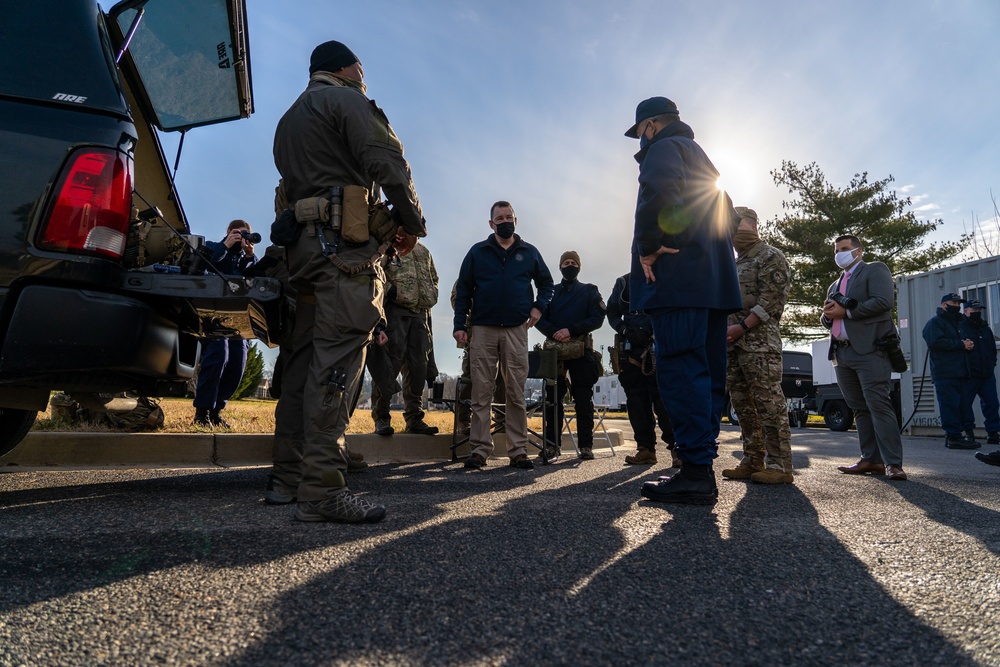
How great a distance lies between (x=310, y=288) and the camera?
9.49 ft

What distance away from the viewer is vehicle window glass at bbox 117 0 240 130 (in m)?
3.30

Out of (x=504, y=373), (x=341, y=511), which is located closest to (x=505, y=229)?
(x=504, y=373)

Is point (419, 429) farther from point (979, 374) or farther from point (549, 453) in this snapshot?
point (979, 374)

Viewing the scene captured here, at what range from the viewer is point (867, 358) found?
188 inches

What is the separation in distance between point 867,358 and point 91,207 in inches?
196

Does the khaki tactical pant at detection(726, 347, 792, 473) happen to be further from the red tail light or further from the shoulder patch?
the red tail light

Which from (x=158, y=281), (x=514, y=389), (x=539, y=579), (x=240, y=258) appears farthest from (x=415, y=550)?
(x=240, y=258)

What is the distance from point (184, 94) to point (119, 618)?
3.18m

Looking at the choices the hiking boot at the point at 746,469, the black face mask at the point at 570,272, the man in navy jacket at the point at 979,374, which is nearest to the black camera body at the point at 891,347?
the hiking boot at the point at 746,469

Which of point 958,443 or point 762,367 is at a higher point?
point 762,367

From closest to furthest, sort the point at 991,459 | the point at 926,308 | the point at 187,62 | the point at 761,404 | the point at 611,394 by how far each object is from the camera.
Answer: the point at 187,62 < the point at 761,404 < the point at 991,459 < the point at 926,308 < the point at 611,394

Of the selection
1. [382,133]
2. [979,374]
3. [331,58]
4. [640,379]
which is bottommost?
[640,379]

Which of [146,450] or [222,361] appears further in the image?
[222,361]

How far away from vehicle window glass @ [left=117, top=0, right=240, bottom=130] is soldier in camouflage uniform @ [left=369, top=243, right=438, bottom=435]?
2.35 meters
